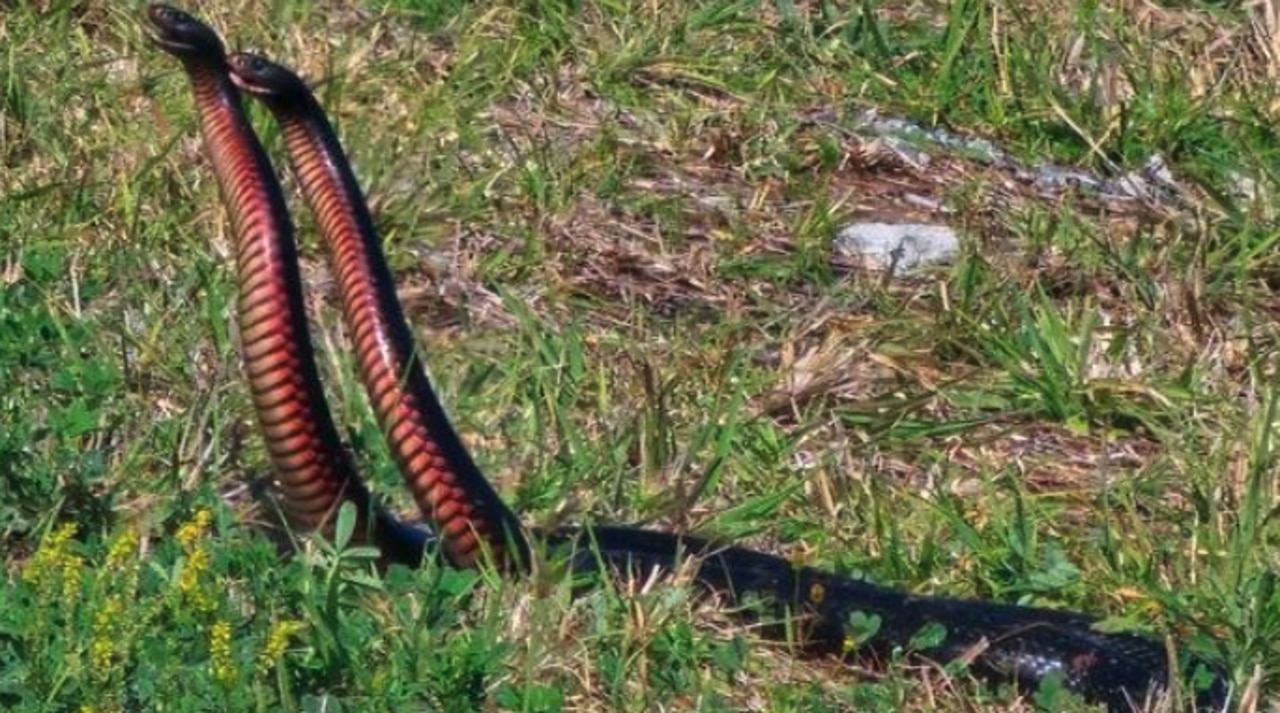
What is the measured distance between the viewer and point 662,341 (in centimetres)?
510

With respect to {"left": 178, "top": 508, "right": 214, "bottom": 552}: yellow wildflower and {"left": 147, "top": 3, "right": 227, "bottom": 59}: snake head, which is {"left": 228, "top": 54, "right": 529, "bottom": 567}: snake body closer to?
{"left": 147, "top": 3, "right": 227, "bottom": 59}: snake head

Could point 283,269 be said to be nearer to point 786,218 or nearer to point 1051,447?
point 1051,447

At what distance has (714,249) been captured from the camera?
557cm

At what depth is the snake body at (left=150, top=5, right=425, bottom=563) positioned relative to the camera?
3.86 meters

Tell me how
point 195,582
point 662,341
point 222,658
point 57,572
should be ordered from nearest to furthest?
1. point 222,658
2. point 195,582
3. point 57,572
4. point 662,341

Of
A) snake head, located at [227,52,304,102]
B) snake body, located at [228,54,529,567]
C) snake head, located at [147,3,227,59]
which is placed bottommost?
snake body, located at [228,54,529,567]

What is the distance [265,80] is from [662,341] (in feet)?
3.96

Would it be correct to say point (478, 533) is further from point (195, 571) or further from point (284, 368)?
point (195, 571)

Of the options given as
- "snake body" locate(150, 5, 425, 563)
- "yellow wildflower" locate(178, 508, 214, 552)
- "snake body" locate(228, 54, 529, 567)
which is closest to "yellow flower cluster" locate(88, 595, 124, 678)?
"yellow wildflower" locate(178, 508, 214, 552)

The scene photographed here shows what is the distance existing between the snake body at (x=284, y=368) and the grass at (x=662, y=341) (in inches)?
5.6

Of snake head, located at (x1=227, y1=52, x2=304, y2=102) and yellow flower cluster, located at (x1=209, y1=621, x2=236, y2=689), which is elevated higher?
snake head, located at (x1=227, y1=52, x2=304, y2=102)

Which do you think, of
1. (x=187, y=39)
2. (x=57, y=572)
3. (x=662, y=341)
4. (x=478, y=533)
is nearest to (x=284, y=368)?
(x=478, y=533)

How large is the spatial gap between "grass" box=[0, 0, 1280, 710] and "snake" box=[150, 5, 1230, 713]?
0.22 ft

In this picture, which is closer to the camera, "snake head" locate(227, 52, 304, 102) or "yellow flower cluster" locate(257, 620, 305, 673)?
"yellow flower cluster" locate(257, 620, 305, 673)
